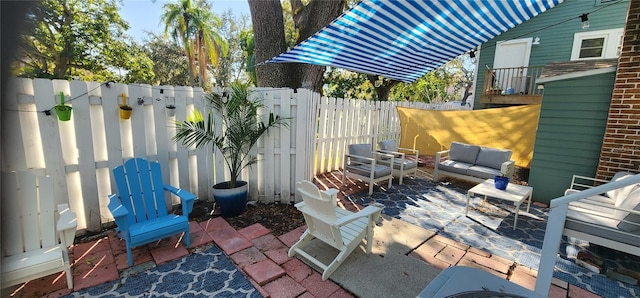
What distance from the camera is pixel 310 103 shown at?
13.7ft

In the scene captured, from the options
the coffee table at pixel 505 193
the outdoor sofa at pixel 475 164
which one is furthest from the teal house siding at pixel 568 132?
the coffee table at pixel 505 193

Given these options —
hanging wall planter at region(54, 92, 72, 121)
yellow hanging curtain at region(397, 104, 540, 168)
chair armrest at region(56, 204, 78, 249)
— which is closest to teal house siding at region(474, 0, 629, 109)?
yellow hanging curtain at region(397, 104, 540, 168)

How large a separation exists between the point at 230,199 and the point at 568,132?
17.4ft

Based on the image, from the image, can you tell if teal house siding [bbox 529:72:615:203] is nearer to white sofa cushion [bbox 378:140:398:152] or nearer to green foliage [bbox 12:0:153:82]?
white sofa cushion [bbox 378:140:398:152]

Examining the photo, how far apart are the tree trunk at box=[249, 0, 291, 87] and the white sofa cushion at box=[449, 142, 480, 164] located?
13.1 ft

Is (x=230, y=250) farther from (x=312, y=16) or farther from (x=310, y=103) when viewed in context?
(x=312, y=16)

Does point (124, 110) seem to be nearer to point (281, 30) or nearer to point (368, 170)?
point (281, 30)

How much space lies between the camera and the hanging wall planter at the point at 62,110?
254 cm

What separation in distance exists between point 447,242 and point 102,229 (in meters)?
4.05

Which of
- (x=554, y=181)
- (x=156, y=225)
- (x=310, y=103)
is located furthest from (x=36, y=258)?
(x=554, y=181)

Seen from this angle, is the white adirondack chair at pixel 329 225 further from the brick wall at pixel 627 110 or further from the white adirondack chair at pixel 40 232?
the brick wall at pixel 627 110

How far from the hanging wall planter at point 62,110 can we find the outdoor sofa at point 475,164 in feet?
18.4

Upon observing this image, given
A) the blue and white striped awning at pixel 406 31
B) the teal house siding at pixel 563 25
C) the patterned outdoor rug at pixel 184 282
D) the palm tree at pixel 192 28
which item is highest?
the palm tree at pixel 192 28

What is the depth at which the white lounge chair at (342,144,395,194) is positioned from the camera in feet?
15.5
